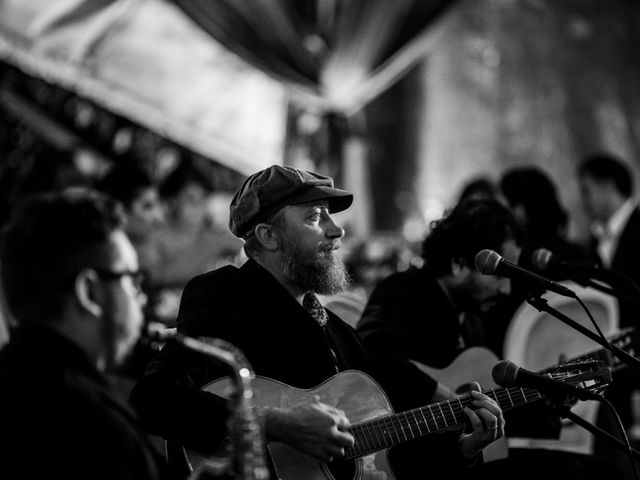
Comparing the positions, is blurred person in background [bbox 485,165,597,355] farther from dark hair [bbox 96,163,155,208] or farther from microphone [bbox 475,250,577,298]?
dark hair [bbox 96,163,155,208]

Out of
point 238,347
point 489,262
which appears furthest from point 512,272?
point 238,347

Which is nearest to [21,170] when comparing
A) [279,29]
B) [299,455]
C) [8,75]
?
[8,75]

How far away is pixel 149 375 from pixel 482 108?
7587mm

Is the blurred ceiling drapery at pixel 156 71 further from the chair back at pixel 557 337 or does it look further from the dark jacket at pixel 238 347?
the dark jacket at pixel 238 347

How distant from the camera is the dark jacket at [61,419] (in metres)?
1.76

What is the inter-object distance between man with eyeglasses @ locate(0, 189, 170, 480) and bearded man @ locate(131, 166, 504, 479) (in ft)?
1.36

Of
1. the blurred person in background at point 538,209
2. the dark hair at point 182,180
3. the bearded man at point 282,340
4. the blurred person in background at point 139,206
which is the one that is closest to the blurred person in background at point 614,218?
the blurred person in background at point 538,209

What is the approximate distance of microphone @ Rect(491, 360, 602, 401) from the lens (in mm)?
2689

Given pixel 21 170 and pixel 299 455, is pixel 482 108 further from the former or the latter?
pixel 299 455

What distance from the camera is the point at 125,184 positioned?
539 cm

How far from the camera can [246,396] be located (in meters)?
1.95

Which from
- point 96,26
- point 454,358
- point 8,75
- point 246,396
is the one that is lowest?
point 8,75

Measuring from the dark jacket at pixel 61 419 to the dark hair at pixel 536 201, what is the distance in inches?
129

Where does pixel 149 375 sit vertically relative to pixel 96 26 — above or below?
above
